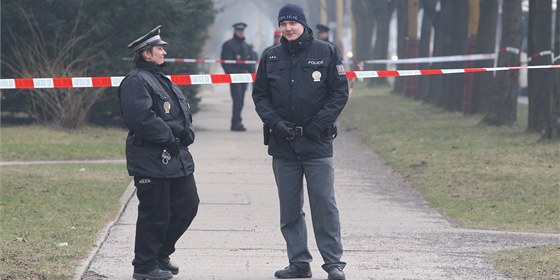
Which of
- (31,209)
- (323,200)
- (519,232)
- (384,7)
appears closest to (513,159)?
(519,232)

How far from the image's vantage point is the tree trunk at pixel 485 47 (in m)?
23.6

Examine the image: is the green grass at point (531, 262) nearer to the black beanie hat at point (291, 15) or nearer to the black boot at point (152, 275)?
the black beanie hat at point (291, 15)

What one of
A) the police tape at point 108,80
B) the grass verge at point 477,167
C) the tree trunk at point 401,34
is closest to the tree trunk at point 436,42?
the grass verge at point 477,167

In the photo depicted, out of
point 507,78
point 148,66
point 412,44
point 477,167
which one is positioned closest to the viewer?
point 148,66

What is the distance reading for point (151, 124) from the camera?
7457mm

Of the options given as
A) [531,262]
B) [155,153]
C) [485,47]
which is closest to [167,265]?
[155,153]

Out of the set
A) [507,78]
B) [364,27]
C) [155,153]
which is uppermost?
[155,153]

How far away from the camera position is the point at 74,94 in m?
19.4

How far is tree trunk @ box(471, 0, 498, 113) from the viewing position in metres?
23.6

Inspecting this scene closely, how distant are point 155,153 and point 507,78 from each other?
1403cm

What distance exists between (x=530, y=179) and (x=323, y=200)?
6.40m

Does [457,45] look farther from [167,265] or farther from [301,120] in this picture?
[167,265]

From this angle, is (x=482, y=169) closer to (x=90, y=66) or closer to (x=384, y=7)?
(x=90, y=66)

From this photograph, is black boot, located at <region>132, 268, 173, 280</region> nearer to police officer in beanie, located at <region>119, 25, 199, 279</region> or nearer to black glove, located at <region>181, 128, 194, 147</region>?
police officer in beanie, located at <region>119, 25, 199, 279</region>
